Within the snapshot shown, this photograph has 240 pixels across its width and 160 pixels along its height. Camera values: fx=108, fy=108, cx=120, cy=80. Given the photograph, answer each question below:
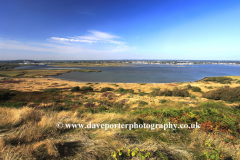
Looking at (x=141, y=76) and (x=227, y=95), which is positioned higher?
(x=227, y=95)

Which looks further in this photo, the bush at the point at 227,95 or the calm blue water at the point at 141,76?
the calm blue water at the point at 141,76

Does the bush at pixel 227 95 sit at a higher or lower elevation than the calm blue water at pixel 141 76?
higher

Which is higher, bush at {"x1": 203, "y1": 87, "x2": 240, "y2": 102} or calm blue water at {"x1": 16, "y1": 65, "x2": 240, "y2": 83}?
bush at {"x1": 203, "y1": 87, "x2": 240, "y2": 102}

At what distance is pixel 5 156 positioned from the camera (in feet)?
7.33

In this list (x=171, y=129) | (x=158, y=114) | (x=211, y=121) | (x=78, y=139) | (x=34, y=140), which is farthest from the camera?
(x=158, y=114)

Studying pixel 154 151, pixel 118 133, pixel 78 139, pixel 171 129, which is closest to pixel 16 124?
pixel 78 139

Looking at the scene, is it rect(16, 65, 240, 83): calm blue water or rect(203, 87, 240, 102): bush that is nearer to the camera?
rect(203, 87, 240, 102): bush

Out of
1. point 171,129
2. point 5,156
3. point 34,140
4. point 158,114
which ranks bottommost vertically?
point 158,114

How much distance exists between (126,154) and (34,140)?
8.39 feet

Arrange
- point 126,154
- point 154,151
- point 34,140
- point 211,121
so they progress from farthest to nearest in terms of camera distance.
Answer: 1. point 211,121
2. point 34,140
3. point 154,151
4. point 126,154

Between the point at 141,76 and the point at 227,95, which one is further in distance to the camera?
the point at 141,76

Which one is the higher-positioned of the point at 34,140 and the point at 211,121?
the point at 34,140

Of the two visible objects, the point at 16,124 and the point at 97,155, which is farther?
the point at 16,124

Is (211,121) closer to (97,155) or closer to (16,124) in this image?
(97,155)
